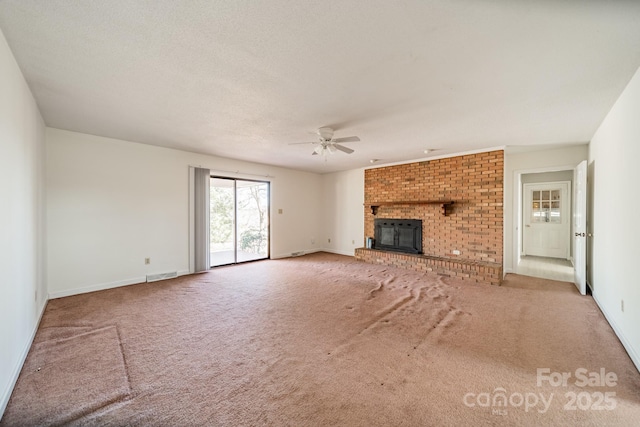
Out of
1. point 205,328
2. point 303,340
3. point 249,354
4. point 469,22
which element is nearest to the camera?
point 469,22

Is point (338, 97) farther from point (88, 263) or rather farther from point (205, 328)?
point (88, 263)

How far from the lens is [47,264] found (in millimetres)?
3670

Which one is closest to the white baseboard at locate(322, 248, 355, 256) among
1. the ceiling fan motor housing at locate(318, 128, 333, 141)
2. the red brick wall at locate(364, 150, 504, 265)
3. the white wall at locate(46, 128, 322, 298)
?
the red brick wall at locate(364, 150, 504, 265)

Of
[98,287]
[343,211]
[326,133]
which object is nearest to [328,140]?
[326,133]

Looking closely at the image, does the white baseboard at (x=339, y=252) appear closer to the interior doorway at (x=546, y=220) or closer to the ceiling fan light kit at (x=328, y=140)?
the interior doorway at (x=546, y=220)

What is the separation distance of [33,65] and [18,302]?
1922 millimetres

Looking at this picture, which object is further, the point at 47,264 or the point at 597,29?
the point at 47,264

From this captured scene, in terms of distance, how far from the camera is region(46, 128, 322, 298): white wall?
3.79 m

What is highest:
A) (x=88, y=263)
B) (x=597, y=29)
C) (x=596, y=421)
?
(x=597, y=29)

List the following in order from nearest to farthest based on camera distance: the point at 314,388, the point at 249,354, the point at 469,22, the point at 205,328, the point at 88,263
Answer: the point at 469,22 < the point at 314,388 < the point at 249,354 < the point at 205,328 < the point at 88,263

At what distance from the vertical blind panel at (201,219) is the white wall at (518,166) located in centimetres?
564

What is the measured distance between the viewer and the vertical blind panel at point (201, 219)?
5165 millimetres

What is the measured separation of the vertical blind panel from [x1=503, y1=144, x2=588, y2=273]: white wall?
18.5 feet

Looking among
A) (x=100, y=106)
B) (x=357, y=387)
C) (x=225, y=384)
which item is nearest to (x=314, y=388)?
(x=357, y=387)
